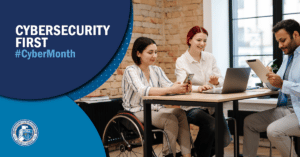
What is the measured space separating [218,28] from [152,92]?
2415 millimetres

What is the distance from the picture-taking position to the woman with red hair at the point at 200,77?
112 inches

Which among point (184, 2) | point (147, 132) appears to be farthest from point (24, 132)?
point (184, 2)

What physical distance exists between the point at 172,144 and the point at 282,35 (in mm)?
1188

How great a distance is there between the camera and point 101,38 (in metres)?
2.37

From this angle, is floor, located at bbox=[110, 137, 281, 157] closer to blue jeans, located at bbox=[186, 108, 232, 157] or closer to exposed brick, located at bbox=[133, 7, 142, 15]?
blue jeans, located at bbox=[186, 108, 232, 157]

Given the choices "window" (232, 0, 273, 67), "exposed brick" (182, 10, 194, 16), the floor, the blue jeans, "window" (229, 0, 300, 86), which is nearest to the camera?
the blue jeans

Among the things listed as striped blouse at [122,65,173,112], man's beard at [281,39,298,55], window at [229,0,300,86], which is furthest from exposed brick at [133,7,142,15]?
man's beard at [281,39,298,55]

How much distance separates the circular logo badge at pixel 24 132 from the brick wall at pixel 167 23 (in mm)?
2157

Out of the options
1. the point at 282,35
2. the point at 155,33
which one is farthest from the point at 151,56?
the point at 155,33

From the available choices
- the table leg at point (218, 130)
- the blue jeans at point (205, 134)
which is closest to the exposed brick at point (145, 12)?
the blue jeans at point (205, 134)

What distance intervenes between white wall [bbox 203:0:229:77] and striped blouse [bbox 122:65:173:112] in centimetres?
179

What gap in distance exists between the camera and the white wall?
15.0ft

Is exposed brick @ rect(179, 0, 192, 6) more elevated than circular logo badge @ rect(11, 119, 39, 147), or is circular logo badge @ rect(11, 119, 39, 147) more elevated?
exposed brick @ rect(179, 0, 192, 6)

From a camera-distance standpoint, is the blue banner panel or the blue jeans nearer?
the blue banner panel
